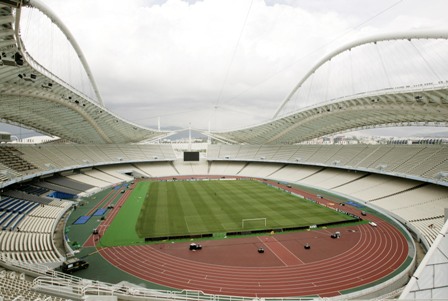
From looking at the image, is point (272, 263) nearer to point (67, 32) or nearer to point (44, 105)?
point (44, 105)

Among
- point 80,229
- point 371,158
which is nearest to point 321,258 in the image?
point 80,229

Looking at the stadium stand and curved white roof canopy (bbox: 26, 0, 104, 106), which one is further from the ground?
curved white roof canopy (bbox: 26, 0, 104, 106)

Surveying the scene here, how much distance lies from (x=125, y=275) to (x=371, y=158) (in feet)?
145

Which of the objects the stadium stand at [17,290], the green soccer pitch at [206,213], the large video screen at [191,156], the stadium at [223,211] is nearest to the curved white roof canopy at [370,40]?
the stadium at [223,211]

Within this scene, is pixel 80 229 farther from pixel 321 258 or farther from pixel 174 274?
pixel 321 258

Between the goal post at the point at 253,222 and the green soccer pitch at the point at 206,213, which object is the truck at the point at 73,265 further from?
the goal post at the point at 253,222

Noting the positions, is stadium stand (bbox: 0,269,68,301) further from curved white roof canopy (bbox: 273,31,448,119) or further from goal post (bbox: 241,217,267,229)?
curved white roof canopy (bbox: 273,31,448,119)

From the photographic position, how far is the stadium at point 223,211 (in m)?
16.6

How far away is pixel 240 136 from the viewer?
6888cm

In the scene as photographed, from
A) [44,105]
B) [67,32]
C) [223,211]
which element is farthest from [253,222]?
[67,32]

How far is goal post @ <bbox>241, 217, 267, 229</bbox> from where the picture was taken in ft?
93.4

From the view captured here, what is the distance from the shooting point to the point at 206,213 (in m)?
33.1

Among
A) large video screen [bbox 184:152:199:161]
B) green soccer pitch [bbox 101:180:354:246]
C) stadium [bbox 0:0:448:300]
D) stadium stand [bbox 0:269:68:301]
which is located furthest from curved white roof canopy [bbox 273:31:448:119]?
stadium stand [bbox 0:269:68:301]

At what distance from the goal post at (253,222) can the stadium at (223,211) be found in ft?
0.83
